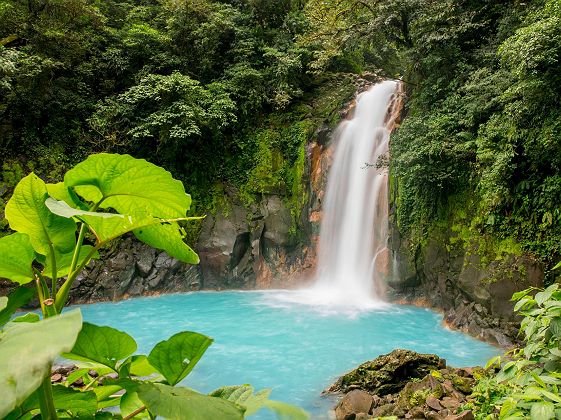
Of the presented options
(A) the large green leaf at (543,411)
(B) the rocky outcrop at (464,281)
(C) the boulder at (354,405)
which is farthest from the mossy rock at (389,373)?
(A) the large green leaf at (543,411)

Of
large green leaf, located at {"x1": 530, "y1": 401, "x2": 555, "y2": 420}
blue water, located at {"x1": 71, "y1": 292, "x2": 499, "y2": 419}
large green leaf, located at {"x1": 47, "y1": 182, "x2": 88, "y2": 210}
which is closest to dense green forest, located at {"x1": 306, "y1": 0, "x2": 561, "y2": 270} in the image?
blue water, located at {"x1": 71, "y1": 292, "x2": 499, "y2": 419}

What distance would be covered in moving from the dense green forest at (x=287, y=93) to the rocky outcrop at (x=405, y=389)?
2.87 metres

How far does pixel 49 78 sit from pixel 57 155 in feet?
7.31

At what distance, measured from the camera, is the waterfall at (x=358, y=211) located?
980 centimetres

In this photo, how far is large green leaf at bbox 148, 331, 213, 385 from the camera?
617 mm

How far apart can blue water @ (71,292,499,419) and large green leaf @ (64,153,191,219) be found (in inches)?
175

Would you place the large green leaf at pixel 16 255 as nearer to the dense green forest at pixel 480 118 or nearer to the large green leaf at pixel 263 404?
the large green leaf at pixel 263 404

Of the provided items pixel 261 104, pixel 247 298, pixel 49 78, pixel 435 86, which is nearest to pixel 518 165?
pixel 435 86

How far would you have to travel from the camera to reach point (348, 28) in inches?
408

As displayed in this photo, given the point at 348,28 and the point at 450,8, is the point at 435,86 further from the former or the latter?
the point at 348,28

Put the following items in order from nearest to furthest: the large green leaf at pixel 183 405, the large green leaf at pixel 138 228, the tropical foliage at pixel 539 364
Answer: the large green leaf at pixel 183 405 → the large green leaf at pixel 138 228 → the tropical foliage at pixel 539 364

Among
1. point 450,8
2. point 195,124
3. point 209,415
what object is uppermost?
point 450,8

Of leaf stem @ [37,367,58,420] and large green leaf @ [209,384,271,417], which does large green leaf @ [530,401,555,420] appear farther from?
leaf stem @ [37,367,58,420]

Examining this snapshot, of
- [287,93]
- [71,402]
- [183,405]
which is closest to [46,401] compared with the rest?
[71,402]
